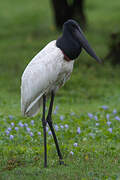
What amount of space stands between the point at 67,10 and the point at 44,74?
11463 millimetres

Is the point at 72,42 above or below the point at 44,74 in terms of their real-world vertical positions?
above

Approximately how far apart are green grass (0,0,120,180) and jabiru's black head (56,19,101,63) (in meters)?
1.32

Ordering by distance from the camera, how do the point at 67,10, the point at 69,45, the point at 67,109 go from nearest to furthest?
the point at 69,45, the point at 67,109, the point at 67,10

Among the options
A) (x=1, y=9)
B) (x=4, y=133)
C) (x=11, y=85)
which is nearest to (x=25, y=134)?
(x=4, y=133)

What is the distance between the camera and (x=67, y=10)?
1622cm

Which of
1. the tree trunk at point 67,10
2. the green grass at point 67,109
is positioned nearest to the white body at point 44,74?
the green grass at point 67,109

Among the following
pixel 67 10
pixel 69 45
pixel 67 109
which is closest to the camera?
pixel 69 45

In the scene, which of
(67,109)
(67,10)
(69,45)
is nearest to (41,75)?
(69,45)

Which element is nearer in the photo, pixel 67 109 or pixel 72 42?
pixel 72 42

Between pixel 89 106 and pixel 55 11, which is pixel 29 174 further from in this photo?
pixel 55 11

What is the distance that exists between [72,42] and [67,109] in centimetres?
380

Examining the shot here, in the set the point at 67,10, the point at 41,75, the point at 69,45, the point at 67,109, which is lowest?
the point at 67,109

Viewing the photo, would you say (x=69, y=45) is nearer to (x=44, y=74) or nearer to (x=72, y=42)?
(x=72, y=42)

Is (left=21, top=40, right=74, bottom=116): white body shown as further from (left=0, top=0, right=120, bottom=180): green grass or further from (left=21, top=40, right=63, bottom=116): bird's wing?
(left=0, top=0, right=120, bottom=180): green grass
